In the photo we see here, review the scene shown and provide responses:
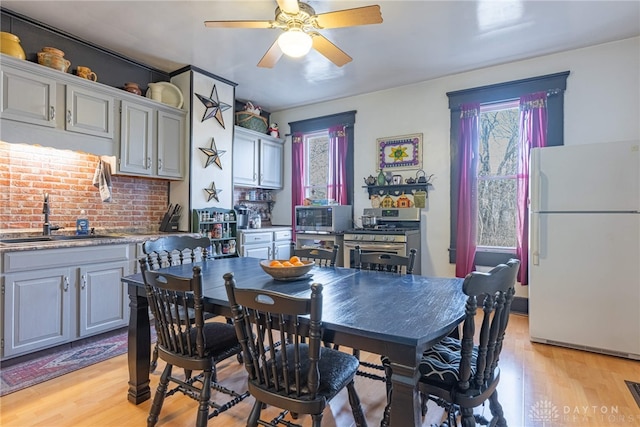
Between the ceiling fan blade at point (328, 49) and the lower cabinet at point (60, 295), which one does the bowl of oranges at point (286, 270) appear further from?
the lower cabinet at point (60, 295)

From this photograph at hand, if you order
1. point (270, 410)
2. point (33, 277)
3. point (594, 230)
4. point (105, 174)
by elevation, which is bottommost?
point (270, 410)

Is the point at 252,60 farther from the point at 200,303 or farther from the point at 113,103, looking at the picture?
the point at 200,303

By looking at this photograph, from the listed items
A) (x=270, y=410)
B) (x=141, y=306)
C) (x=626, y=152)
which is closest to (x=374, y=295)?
(x=270, y=410)

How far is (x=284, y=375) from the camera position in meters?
1.33

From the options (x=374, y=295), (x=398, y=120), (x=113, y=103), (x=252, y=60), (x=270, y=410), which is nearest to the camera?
(x=374, y=295)

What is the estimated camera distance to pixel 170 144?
388 cm

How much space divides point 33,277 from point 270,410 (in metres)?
2.05

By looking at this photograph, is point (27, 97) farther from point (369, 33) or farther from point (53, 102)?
point (369, 33)

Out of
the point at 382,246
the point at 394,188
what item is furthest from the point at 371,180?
the point at 382,246

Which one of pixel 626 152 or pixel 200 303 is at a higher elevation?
pixel 626 152

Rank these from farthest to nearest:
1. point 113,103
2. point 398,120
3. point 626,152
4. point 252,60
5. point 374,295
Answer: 1. point 398,120
2. point 252,60
3. point 113,103
4. point 626,152
5. point 374,295

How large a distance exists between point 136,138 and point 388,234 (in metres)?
2.98

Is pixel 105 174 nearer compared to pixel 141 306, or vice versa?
pixel 141 306

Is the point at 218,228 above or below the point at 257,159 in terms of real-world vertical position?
below
